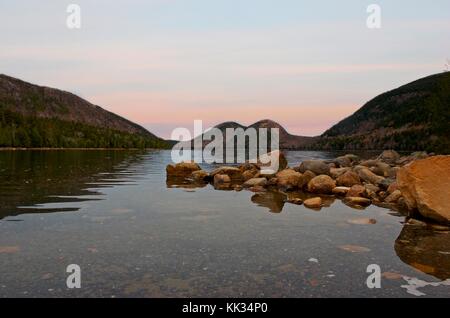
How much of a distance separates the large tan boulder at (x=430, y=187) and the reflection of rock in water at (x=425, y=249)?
98 cm

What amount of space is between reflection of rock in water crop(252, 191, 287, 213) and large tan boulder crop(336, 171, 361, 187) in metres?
4.19

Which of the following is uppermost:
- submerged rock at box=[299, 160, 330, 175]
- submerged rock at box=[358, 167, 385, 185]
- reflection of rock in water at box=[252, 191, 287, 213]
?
submerged rock at box=[299, 160, 330, 175]

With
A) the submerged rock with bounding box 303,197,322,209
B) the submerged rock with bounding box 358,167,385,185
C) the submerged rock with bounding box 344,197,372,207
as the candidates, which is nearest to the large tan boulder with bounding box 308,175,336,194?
the submerged rock with bounding box 344,197,372,207

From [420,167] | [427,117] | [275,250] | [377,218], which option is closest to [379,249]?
[275,250]

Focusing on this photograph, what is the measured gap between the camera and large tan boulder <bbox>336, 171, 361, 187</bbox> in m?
24.4

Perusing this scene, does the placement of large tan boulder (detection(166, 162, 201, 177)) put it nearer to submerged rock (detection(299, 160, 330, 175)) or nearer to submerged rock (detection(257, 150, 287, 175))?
submerged rock (detection(257, 150, 287, 175))

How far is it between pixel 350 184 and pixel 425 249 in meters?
13.3

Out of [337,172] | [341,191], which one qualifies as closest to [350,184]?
[341,191]

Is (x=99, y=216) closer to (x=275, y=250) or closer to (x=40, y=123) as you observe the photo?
(x=275, y=250)

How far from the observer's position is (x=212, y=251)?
1066 centimetres

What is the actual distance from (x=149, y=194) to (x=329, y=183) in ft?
36.5

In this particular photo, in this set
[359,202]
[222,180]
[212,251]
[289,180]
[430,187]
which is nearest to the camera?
[212,251]

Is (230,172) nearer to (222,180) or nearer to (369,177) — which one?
(222,180)
